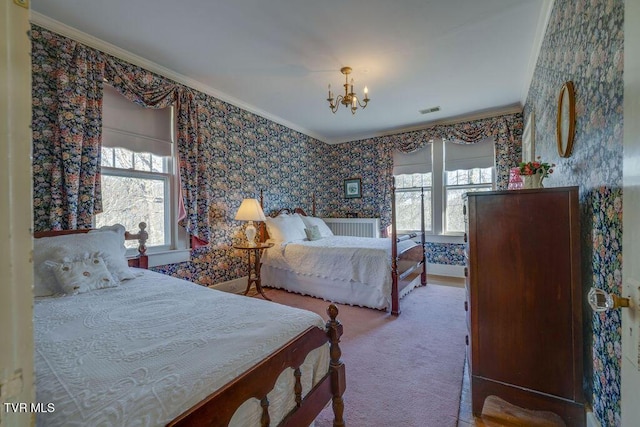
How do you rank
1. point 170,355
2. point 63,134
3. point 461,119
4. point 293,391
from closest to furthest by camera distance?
point 170,355
point 293,391
point 63,134
point 461,119

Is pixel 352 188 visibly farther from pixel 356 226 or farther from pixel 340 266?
pixel 340 266

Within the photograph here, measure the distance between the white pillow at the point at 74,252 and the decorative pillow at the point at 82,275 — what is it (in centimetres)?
Result: 5

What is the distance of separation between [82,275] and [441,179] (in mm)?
4767

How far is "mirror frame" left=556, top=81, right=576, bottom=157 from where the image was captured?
5.09 feet

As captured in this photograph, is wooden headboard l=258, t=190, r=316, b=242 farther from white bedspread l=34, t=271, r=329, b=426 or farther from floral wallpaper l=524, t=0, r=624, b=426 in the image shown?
floral wallpaper l=524, t=0, r=624, b=426

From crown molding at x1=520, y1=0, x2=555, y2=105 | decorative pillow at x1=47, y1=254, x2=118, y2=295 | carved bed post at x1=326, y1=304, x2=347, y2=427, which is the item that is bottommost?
carved bed post at x1=326, y1=304, x2=347, y2=427

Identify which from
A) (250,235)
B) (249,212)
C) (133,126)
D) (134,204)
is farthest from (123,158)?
(250,235)

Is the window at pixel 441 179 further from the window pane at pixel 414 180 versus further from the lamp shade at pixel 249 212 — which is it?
the lamp shade at pixel 249 212

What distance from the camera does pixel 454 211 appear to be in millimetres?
4680

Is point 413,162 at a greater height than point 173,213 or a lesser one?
greater

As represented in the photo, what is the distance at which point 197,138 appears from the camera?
3211mm

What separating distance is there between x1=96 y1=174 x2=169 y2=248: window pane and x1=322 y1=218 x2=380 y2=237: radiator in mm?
3181

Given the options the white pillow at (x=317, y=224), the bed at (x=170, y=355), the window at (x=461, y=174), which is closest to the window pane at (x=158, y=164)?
the bed at (x=170, y=355)

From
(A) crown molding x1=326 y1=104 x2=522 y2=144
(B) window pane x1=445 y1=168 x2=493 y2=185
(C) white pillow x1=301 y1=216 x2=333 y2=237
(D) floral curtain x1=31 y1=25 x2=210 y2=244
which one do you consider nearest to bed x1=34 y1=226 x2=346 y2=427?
(D) floral curtain x1=31 y1=25 x2=210 y2=244
